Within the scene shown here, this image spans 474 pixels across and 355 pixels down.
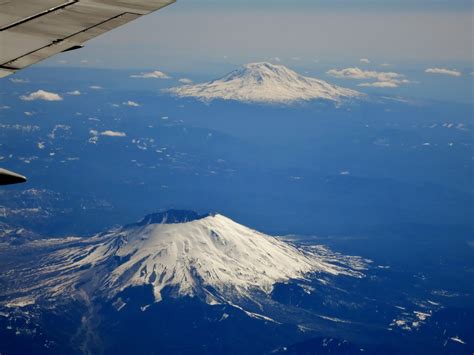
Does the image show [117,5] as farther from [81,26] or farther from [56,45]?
[56,45]

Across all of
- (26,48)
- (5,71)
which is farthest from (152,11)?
(5,71)

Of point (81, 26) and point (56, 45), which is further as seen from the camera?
point (81, 26)

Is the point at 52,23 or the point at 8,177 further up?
the point at 52,23

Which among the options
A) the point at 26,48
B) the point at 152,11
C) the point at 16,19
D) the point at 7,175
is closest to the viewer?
the point at 7,175

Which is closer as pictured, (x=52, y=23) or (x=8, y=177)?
(x=8, y=177)

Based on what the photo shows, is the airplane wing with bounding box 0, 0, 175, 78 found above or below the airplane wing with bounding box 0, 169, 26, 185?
above

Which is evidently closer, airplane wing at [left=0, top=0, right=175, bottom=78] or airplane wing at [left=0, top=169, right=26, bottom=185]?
airplane wing at [left=0, top=169, right=26, bottom=185]

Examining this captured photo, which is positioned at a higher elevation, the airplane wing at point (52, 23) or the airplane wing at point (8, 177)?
the airplane wing at point (52, 23)

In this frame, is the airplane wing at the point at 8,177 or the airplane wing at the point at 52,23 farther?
the airplane wing at the point at 52,23
